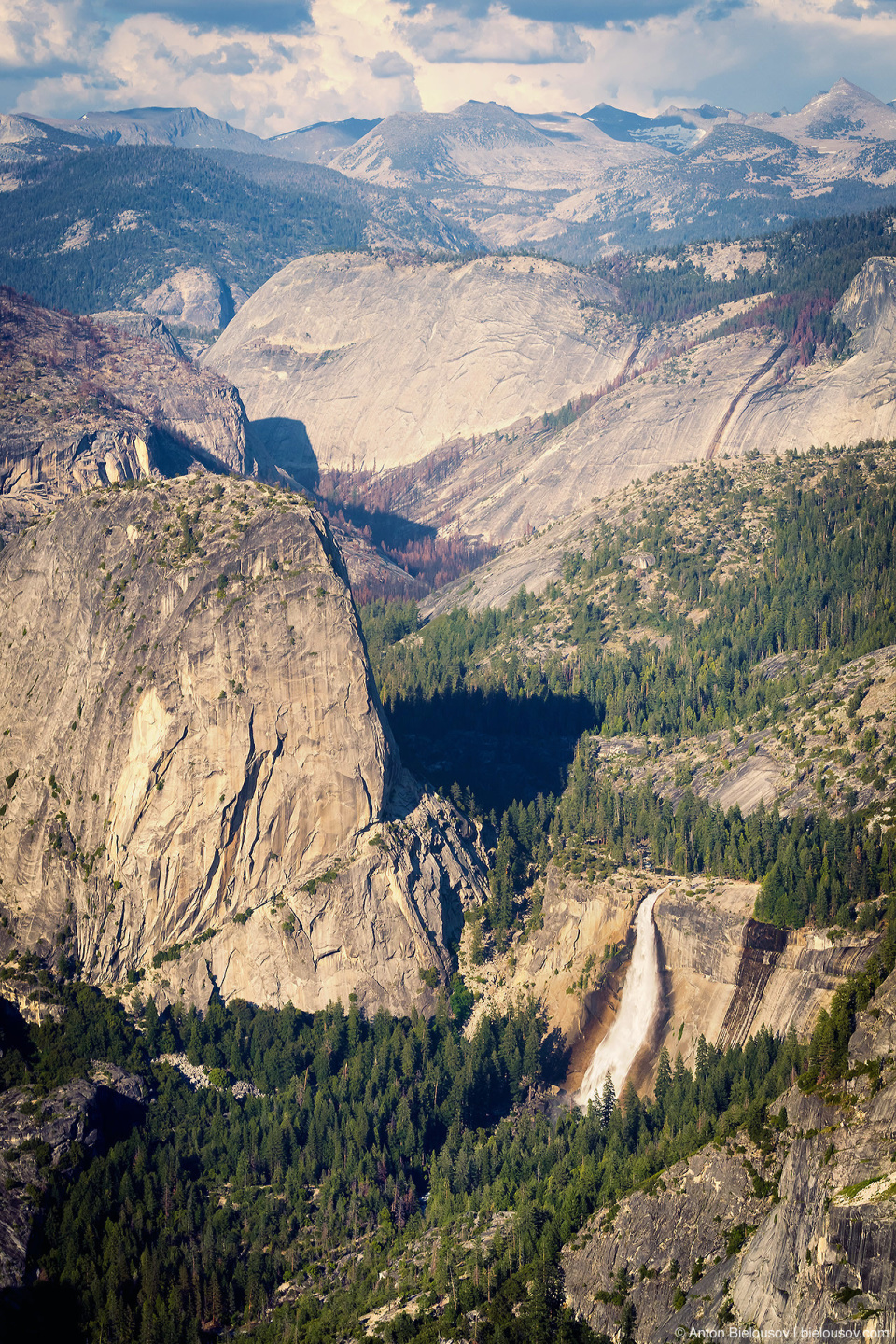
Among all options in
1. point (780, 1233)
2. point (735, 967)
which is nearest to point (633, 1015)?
point (735, 967)

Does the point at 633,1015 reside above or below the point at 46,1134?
below

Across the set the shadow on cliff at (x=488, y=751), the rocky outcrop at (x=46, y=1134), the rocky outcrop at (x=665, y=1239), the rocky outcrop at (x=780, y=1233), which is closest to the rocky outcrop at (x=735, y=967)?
the rocky outcrop at (x=665, y=1239)

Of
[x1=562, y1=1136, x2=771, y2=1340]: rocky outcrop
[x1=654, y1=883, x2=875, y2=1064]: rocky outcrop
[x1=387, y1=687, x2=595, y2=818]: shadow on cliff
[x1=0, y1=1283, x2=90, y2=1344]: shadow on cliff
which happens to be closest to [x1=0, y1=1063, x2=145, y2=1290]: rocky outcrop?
[x1=0, y1=1283, x2=90, y2=1344]: shadow on cliff

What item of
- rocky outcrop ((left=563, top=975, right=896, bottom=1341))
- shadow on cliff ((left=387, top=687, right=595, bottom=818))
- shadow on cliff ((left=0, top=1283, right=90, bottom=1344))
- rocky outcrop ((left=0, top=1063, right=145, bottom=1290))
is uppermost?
rocky outcrop ((left=563, top=975, right=896, bottom=1341))

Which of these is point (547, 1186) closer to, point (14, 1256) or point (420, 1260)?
point (420, 1260)

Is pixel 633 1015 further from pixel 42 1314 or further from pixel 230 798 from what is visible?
pixel 42 1314

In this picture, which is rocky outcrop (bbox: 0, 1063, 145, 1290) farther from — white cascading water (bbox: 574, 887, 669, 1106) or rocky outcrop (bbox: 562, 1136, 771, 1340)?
rocky outcrop (bbox: 562, 1136, 771, 1340)
